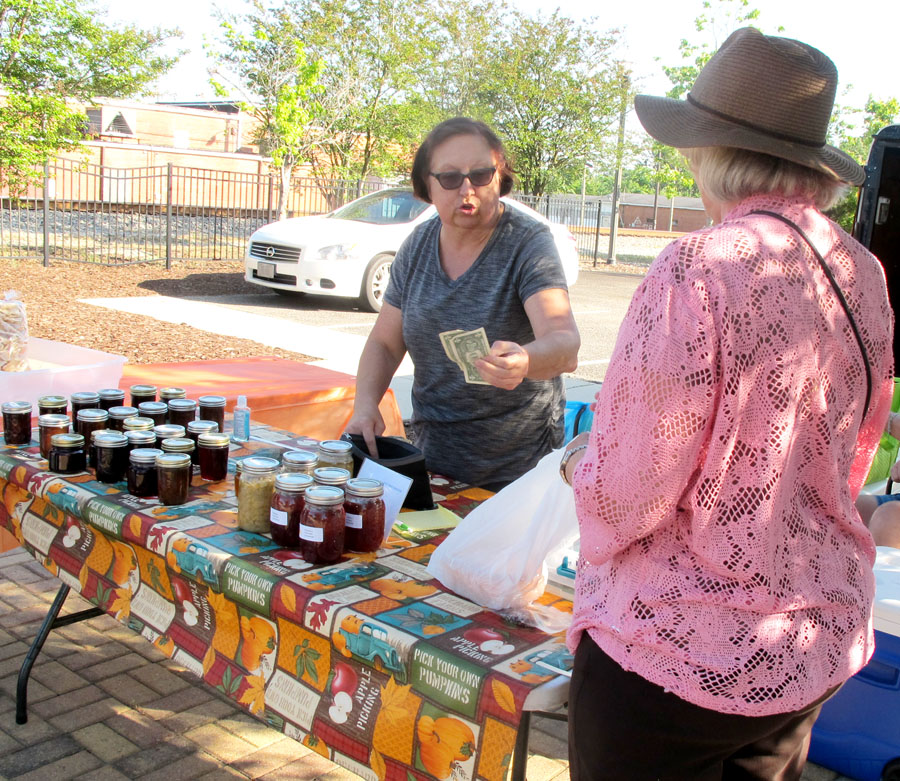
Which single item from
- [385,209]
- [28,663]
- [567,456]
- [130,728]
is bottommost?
[130,728]

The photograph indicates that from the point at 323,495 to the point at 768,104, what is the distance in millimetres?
1140

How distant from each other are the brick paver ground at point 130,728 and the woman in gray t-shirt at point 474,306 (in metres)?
1.02

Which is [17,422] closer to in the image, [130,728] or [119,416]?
[119,416]

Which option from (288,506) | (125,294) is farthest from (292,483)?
(125,294)

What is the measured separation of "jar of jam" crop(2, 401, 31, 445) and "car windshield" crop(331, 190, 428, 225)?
29.2 ft

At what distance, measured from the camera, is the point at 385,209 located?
11.7 metres

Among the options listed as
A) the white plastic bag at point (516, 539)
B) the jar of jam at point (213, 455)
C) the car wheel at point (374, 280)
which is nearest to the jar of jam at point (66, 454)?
the jar of jam at point (213, 455)

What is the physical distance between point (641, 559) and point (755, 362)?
324mm

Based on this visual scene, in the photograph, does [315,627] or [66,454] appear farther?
[66,454]

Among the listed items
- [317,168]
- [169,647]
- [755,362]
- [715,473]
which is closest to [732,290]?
[755,362]

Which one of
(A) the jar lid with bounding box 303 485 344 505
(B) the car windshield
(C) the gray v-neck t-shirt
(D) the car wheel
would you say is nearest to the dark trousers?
(A) the jar lid with bounding box 303 485 344 505

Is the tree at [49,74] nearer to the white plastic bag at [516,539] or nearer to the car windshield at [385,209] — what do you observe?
the car windshield at [385,209]

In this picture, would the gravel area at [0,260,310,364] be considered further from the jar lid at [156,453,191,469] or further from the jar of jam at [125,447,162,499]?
the jar lid at [156,453,191,469]

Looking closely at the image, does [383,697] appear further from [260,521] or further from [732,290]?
[732,290]
